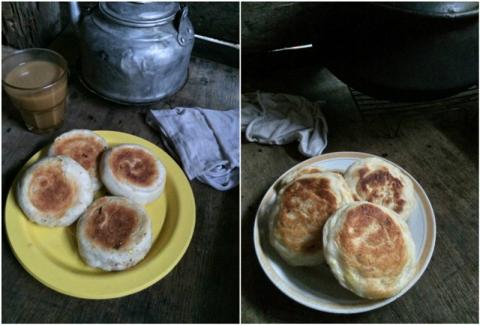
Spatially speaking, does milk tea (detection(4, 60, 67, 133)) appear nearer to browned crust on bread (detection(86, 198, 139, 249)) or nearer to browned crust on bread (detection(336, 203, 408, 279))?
browned crust on bread (detection(86, 198, 139, 249))

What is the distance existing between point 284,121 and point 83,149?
1.74 ft

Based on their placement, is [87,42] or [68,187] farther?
[87,42]

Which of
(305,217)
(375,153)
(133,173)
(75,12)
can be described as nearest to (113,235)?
(133,173)

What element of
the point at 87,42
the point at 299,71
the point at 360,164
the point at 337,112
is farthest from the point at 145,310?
the point at 299,71

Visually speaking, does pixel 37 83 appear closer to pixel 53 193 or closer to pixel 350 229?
pixel 53 193

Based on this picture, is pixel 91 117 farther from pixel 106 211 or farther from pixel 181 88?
pixel 106 211

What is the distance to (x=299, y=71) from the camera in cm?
134

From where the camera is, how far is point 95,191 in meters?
0.79

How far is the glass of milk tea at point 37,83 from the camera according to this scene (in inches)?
33.3

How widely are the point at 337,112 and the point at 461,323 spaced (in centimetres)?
64

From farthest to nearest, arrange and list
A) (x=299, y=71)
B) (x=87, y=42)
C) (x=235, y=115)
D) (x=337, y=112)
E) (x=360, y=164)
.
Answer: (x=299, y=71), (x=337, y=112), (x=235, y=115), (x=87, y=42), (x=360, y=164)

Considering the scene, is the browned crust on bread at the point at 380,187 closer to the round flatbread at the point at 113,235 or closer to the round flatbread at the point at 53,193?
the round flatbread at the point at 113,235

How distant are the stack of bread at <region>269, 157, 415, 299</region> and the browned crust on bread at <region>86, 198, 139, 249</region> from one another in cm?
25

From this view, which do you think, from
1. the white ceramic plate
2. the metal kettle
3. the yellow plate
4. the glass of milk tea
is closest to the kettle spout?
the metal kettle
